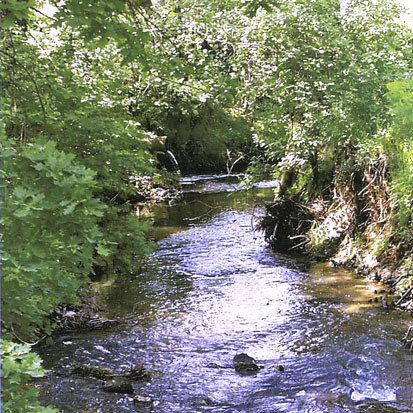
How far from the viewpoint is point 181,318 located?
6984 millimetres

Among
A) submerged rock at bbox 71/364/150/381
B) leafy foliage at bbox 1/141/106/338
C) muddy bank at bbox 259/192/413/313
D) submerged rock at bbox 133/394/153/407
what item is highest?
leafy foliage at bbox 1/141/106/338

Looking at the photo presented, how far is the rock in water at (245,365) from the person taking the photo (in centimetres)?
533

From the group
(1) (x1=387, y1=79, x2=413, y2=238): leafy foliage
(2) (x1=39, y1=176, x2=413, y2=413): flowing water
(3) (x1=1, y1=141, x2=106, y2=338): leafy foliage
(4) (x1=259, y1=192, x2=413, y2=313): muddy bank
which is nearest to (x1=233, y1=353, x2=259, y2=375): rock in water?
(2) (x1=39, y1=176, x2=413, y2=413): flowing water

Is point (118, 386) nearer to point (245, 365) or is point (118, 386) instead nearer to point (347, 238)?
point (245, 365)

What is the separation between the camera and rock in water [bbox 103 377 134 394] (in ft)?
A: 15.7

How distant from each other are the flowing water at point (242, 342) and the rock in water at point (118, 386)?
0.33ft

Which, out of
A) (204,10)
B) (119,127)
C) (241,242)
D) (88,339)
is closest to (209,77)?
(204,10)

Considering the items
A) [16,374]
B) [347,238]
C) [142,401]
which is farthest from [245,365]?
[347,238]

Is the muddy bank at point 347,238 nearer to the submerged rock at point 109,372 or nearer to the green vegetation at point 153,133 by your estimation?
the green vegetation at point 153,133

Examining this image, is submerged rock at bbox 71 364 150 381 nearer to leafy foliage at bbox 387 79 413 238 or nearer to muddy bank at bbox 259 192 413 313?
muddy bank at bbox 259 192 413 313

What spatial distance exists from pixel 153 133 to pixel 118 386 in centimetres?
583

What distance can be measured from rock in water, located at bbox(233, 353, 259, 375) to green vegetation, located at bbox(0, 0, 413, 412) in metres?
1.84

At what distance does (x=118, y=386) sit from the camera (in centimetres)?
482

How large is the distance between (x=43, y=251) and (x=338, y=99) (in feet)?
23.7
